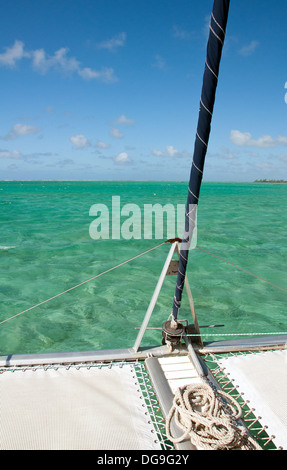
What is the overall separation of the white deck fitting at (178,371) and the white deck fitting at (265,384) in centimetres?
42

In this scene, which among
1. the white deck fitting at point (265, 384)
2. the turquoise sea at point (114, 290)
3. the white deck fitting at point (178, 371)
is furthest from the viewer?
the turquoise sea at point (114, 290)

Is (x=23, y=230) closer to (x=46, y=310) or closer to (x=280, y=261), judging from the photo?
(x=46, y=310)

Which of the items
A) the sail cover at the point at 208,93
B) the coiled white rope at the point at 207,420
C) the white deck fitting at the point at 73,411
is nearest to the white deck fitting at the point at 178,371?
the coiled white rope at the point at 207,420

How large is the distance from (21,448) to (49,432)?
0.25 meters

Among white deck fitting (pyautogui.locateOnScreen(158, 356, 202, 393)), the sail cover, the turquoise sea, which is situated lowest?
the turquoise sea

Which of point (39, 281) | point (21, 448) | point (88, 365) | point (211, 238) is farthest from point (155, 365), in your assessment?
point (211, 238)

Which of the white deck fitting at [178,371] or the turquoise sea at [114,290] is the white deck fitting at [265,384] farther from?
the turquoise sea at [114,290]

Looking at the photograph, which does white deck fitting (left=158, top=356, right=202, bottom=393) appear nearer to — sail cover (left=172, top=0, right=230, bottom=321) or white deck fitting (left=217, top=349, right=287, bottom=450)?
white deck fitting (left=217, top=349, right=287, bottom=450)

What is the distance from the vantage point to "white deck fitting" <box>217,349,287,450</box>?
2973 mm

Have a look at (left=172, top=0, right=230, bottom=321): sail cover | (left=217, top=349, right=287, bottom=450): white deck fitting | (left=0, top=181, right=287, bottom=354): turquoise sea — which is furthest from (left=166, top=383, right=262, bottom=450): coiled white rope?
(left=0, top=181, right=287, bottom=354): turquoise sea

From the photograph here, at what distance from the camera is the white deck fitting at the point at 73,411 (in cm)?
259

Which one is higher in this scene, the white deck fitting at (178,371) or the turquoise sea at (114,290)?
the white deck fitting at (178,371)

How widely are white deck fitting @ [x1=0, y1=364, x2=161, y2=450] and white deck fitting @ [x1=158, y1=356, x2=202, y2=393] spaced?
0.48 metres

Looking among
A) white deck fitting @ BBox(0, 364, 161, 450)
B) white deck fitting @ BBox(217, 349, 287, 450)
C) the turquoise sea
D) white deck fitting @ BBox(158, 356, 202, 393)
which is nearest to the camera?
white deck fitting @ BBox(0, 364, 161, 450)
